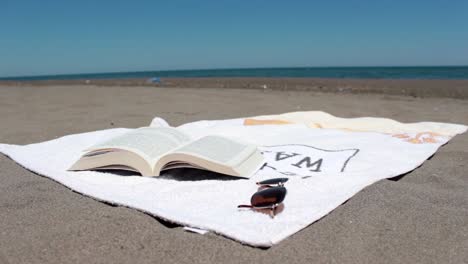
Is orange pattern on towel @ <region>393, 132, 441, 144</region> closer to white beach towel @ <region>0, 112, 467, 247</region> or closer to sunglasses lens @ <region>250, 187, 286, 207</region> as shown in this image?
white beach towel @ <region>0, 112, 467, 247</region>

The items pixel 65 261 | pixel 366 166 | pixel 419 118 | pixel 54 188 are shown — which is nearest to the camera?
pixel 65 261

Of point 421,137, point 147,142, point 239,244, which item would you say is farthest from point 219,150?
point 421,137

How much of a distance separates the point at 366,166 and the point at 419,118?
2712 mm

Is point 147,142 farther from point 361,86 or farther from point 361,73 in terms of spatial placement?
point 361,73

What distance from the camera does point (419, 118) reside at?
4699 mm

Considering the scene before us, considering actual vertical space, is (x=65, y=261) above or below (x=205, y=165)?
below

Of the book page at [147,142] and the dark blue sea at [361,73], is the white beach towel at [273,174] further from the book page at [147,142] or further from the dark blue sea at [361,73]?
the dark blue sea at [361,73]

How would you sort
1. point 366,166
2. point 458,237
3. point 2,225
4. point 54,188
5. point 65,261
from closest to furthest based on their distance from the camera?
point 65,261, point 458,237, point 2,225, point 54,188, point 366,166

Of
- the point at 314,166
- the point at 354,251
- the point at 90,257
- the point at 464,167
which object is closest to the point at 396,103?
the point at 464,167

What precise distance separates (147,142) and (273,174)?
759 millimetres

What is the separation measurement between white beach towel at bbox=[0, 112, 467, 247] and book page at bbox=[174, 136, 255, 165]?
0.12 meters

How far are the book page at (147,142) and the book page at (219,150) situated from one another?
193 millimetres

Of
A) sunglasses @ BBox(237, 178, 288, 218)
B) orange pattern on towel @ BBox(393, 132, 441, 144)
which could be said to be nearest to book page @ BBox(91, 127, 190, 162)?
sunglasses @ BBox(237, 178, 288, 218)

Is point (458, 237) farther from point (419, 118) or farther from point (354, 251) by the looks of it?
point (419, 118)
